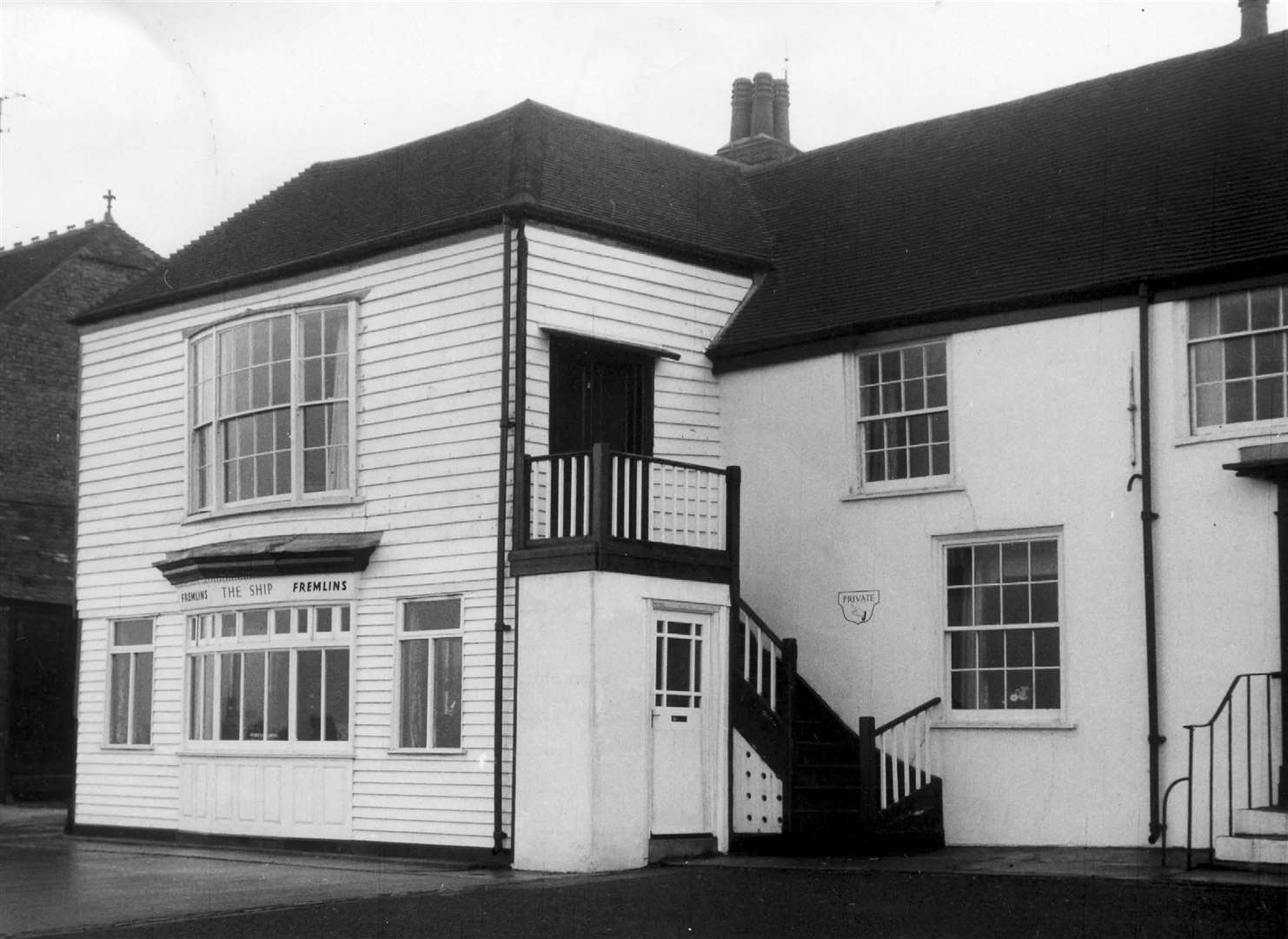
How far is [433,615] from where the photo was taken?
19.4 metres

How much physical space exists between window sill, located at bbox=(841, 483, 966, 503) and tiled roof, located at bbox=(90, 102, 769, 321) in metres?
3.37

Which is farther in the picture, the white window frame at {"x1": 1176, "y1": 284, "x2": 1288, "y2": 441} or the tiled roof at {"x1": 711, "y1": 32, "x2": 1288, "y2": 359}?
the tiled roof at {"x1": 711, "y1": 32, "x2": 1288, "y2": 359}

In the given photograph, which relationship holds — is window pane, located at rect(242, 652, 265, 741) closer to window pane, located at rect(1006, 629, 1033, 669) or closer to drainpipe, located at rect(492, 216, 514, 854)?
drainpipe, located at rect(492, 216, 514, 854)

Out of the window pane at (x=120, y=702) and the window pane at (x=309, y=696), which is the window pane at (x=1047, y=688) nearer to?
the window pane at (x=309, y=696)

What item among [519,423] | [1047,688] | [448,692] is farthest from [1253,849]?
[448,692]

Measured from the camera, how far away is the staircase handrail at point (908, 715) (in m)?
17.6

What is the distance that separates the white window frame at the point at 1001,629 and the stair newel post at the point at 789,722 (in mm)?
1527

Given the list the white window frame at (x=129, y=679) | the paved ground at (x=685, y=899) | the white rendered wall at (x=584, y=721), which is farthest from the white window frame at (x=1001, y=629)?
the white window frame at (x=129, y=679)

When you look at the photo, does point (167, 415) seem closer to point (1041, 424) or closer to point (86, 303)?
point (1041, 424)

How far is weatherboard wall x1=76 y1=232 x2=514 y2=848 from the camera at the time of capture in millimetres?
18797

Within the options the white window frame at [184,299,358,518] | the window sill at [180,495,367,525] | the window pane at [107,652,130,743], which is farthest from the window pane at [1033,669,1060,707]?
the window pane at [107,652,130,743]

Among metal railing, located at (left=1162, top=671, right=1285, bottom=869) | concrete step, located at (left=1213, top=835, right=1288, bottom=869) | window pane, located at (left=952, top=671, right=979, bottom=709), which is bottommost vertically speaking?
concrete step, located at (left=1213, top=835, right=1288, bottom=869)

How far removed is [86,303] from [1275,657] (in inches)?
1041

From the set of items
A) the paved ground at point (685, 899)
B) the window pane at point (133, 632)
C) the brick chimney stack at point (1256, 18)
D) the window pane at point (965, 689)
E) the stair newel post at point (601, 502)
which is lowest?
the paved ground at point (685, 899)
